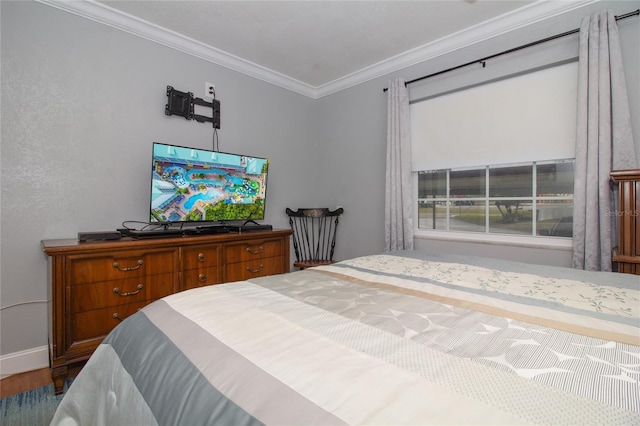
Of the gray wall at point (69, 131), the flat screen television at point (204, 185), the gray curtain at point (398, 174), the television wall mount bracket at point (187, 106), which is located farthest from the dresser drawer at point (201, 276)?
the gray curtain at point (398, 174)

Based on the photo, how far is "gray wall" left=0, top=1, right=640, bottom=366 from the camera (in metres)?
2.02

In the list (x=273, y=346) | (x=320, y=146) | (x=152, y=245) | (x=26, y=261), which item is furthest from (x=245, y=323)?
(x=320, y=146)

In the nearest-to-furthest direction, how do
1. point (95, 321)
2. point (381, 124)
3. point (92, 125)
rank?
point (95, 321)
point (92, 125)
point (381, 124)

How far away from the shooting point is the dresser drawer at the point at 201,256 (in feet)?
7.58

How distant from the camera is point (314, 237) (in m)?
3.93

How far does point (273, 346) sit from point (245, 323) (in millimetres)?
159

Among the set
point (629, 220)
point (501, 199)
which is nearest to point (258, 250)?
point (501, 199)

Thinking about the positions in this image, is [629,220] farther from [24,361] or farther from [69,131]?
[24,361]

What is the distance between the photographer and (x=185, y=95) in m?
2.77

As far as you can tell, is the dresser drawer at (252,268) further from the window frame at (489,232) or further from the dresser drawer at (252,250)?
the window frame at (489,232)

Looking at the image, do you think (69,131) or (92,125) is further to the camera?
(92,125)

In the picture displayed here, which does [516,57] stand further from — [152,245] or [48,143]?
[48,143]

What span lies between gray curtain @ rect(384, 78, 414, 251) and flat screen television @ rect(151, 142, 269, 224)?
4.18 ft

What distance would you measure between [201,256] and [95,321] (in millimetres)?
759
